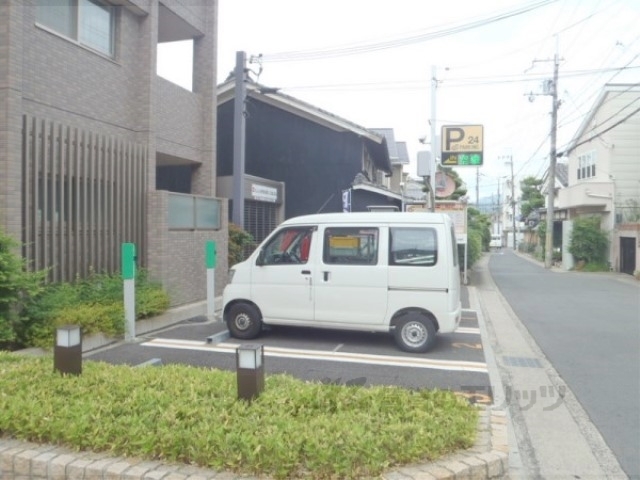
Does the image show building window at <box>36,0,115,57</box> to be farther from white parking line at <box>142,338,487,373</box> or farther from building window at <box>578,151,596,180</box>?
building window at <box>578,151,596,180</box>

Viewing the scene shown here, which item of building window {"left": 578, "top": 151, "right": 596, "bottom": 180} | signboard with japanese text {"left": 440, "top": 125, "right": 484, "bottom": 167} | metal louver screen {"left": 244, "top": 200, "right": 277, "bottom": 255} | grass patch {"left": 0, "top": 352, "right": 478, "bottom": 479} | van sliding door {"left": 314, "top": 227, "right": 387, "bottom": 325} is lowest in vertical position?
grass patch {"left": 0, "top": 352, "right": 478, "bottom": 479}

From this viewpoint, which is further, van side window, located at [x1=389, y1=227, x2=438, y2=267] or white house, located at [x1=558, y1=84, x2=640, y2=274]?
white house, located at [x1=558, y1=84, x2=640, y2=274]

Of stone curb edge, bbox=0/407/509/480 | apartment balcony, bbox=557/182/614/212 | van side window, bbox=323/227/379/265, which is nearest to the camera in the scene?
stone curb edge, bbox=0/407/509/480

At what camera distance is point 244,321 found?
8.34 meters

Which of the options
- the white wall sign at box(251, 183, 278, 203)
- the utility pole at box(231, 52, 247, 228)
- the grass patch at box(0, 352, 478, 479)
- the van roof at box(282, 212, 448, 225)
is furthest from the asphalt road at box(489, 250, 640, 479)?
the white wall sign at box(251, 183, 278, 203)

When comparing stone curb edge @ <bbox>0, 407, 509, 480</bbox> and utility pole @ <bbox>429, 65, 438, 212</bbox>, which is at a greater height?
utility pole @ <bbox>429, 65, 438, 212</bbox>

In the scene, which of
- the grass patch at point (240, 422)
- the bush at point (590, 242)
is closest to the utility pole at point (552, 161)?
the bush at point (590, 242)

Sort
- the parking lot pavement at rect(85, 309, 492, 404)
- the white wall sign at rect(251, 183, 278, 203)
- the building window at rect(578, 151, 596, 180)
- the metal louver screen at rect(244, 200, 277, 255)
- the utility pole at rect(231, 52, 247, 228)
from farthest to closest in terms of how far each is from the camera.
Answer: the building window at rect(578, 151, 596, 180), the metal louver screen at rect(244, 200, 277, 255), the white wall sign at rect(251, 183, 278, 203), the utility pole at rect(231, 52, 247, 228), the parking lot pavement at rect(85, 309, 492, 404)

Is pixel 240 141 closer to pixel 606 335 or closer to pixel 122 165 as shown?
pixel 122 165

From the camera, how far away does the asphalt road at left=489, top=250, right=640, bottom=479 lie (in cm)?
506

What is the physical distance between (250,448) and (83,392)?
178cm

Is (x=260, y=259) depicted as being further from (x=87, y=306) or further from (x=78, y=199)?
A: (x=78, y=199)

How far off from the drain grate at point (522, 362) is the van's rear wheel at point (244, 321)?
11.9ft

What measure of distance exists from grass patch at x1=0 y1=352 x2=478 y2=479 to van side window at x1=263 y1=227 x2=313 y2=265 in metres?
3.31
